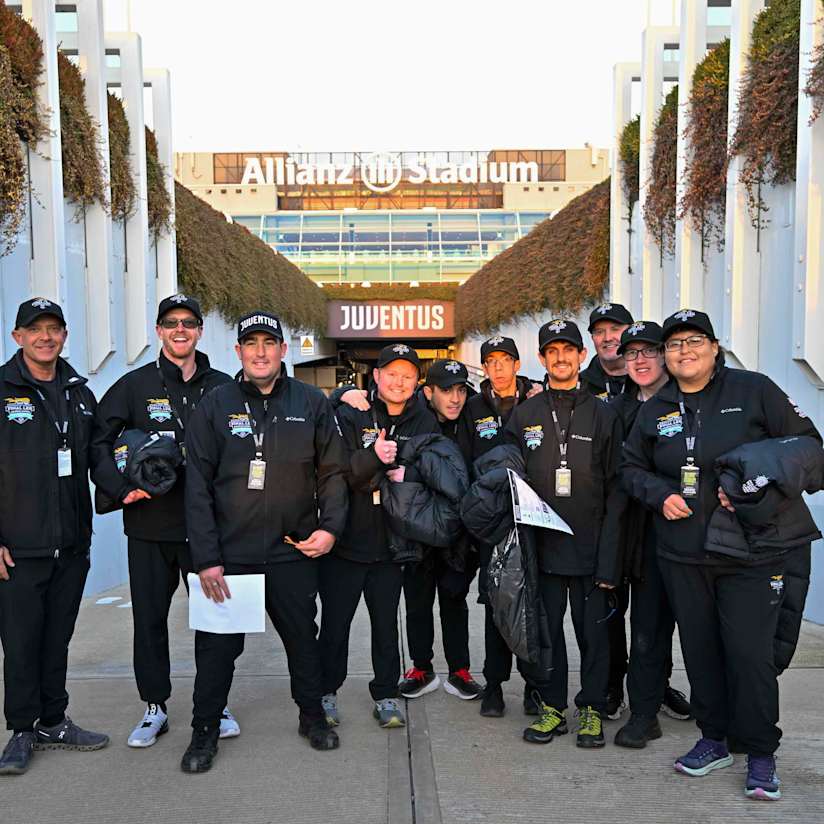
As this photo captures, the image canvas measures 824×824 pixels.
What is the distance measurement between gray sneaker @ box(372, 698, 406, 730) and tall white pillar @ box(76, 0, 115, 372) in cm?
457

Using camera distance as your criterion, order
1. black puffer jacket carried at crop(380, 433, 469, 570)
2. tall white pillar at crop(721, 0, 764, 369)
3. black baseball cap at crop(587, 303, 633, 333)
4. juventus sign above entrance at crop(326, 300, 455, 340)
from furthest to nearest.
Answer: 1. juventus sign above entrance at crop(326, 300, 455, 340)
2. tall white pillar at crop(721, 0, 764, 369)
3. black baseball cap at crop(587, 303, 633, 333)
4. black puffer jacket carried at crop(380, 433, 469, 570)

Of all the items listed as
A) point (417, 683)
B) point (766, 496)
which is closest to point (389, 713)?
point (417, 683)

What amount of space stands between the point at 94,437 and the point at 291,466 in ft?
3.22

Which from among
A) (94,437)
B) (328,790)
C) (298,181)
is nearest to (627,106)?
(94,437)

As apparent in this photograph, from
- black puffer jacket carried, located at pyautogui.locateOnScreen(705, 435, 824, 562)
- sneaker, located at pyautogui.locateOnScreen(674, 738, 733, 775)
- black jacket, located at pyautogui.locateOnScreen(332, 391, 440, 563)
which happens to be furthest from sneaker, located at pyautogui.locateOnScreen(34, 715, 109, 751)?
black puffer jacket carried, located at pyautogui.locateOnScreen(705, 435, 824, 562)

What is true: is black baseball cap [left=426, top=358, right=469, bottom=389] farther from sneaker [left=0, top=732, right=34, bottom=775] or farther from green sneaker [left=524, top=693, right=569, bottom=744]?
Answer: sneaker [left=0, top=732, right=34, bottom=775]

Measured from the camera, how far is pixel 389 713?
3.99 m

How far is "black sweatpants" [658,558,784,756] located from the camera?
3.30 meters

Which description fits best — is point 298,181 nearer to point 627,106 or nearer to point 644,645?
point 627,106

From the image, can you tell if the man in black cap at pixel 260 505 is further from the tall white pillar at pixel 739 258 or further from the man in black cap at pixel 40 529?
the tall white pillar at pixel 739 258

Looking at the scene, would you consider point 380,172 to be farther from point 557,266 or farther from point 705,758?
point 705,758

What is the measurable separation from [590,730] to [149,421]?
2.47 meters

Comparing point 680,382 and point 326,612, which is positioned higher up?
point 680,382

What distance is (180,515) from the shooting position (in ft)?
12.6
